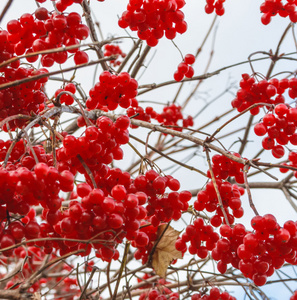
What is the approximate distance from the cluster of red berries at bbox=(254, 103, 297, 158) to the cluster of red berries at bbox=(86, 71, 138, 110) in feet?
1.77

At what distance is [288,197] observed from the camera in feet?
7.47

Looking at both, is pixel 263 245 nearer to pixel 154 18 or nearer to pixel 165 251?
pixel 165 251

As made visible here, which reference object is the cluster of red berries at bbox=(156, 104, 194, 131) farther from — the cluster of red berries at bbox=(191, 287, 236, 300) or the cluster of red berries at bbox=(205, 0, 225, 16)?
the cluster of red berries at bbox=(191, 287, 236, 300)

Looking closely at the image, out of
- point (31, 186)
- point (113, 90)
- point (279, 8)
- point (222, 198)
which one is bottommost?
point (31, 186)

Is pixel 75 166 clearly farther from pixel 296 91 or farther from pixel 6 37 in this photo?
pixel 296 91

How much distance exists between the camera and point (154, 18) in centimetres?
157

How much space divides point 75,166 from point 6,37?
58 centimetres

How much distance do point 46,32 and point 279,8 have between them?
1448 millimetres

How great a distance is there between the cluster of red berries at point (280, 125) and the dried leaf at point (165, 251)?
0.62 metres

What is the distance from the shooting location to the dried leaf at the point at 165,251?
1.62m

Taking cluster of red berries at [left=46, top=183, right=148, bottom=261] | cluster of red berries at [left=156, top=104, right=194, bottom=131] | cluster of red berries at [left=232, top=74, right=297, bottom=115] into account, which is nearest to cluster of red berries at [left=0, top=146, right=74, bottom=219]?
cluster of red berries at [left=46, top=183, right=148, bottom=261]

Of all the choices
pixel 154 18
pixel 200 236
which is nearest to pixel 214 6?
pixel 154 18

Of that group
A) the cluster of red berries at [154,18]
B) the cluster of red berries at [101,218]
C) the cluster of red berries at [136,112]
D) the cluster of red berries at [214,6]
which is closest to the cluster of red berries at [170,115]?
the cluster of red berries at [136,112]

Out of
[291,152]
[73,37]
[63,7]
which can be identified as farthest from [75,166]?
[291,152]
